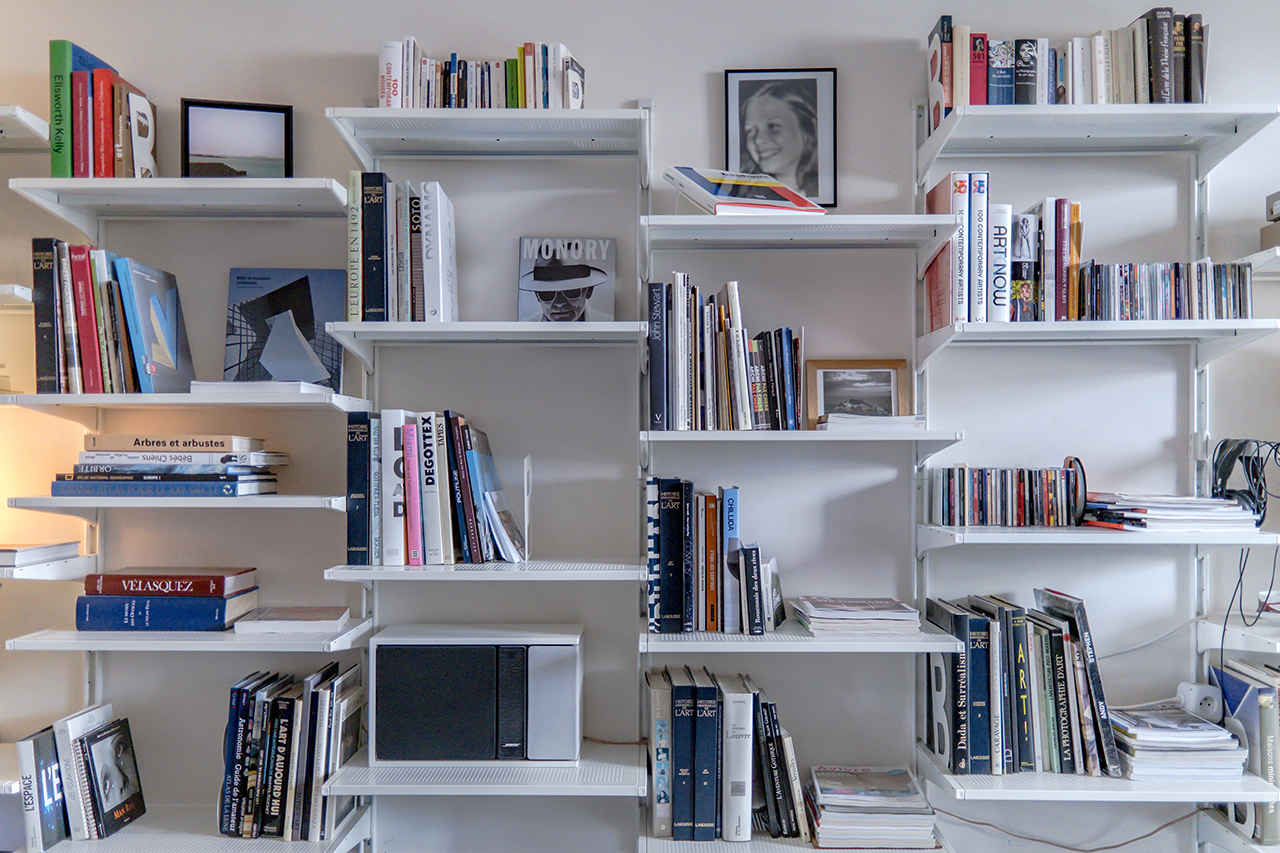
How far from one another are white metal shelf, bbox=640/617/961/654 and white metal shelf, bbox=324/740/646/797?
0.27 meters

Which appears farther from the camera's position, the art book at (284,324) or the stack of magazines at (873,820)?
the art book at (284,324)

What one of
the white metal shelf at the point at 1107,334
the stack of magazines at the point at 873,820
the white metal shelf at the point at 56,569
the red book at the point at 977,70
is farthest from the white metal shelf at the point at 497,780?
the red book at the point at 977,70

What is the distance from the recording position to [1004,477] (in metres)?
1.72

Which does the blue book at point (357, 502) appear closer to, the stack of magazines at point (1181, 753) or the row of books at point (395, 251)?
the row of books at point (395, 251)

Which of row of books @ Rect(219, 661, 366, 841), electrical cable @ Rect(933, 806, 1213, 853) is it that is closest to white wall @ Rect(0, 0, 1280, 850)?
electrical cable @ Rect(933, 806, 1213, 853)

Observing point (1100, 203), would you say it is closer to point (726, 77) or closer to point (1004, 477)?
point (1004, 477)

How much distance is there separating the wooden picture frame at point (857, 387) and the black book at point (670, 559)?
1.26 feet

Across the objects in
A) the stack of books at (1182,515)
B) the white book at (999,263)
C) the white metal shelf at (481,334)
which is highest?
the white book at (999,263)

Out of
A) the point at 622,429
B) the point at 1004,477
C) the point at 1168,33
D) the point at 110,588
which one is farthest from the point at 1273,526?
the point at 110,588

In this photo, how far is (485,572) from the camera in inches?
60.8

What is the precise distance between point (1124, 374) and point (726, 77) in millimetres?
1157

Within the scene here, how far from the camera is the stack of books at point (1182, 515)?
5.20 feet

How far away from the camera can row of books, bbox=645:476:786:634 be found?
1.64 m

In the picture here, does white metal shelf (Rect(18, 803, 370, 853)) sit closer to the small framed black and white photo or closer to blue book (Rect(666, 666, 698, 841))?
blue book (Rect(666, 666, 698, 841))
